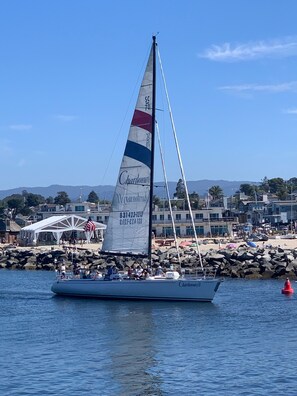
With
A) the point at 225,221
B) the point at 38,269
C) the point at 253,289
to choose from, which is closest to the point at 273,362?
the point at 253,289

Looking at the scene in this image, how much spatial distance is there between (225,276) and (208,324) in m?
25.8

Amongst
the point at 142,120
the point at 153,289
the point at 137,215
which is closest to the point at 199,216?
the point at 137,215

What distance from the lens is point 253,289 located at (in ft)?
168

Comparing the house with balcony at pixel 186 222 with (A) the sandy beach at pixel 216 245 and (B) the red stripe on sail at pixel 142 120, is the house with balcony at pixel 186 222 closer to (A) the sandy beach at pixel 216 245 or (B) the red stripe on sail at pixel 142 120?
(A) the sandy beach at pixel 216 245

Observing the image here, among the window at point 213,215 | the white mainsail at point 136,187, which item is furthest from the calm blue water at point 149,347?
the window at point 213,215

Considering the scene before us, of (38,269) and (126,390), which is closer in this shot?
(126,390)

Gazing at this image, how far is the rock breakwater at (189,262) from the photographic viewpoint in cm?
6031

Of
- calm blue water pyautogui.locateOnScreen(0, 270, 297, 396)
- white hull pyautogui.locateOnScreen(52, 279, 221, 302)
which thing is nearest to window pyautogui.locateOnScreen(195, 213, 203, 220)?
calm blue water pyautogui.locateOnScreen(0, 270, 297, 396)

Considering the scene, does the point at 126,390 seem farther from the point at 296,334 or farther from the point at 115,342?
the point at 296,334

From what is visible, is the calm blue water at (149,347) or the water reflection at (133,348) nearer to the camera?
the calm blue water at (149,347)

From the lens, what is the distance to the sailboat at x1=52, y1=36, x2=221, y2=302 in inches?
1693

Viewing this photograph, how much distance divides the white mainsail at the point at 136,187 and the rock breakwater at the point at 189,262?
5515 mm

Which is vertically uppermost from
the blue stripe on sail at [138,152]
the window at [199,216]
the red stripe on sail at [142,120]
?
the red stripe on sail at [142,120]

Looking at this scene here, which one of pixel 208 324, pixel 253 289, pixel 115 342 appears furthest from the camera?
pixel 253 289
